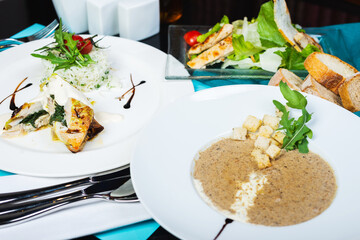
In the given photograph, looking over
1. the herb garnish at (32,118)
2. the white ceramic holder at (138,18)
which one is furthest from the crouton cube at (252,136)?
the white ceramic holder at (138,18)

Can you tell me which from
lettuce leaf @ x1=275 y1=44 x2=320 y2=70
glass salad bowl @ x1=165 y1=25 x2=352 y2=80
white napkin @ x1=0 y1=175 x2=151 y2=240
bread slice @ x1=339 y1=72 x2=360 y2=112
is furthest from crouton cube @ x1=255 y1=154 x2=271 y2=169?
lettuce leaf @ x1=275 y1=44 x2=320 y2=70

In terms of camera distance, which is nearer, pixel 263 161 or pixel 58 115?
pixel 263 161

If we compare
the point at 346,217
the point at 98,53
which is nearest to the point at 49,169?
the point at 98,53

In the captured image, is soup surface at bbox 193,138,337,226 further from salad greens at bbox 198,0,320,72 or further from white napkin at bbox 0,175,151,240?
salad greens at bbox 198,0,320,72

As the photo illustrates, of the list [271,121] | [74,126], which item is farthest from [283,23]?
[74,126]

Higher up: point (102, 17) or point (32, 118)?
point (102, 17)

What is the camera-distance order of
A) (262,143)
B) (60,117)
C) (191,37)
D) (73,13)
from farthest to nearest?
(73,13) < (191,37) < (60,117) < (262,143)

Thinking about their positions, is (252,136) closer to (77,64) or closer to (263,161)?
(263,161)

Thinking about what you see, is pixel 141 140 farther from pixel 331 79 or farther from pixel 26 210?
pixel 331 79
